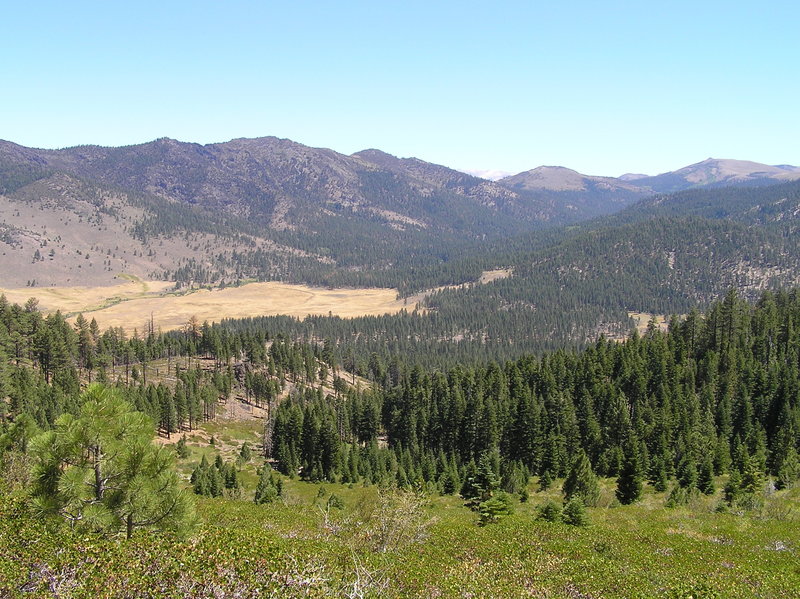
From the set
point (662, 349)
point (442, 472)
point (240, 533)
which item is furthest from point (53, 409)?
point (662, 349)

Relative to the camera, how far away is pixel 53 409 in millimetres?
95375

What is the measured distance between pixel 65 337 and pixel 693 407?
147 m

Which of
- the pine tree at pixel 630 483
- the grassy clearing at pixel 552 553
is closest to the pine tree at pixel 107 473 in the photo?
the grassy clearing at pixel 552 553

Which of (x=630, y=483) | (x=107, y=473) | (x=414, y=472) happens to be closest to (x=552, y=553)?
(x=107, y=473)

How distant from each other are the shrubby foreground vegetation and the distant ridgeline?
596 mm

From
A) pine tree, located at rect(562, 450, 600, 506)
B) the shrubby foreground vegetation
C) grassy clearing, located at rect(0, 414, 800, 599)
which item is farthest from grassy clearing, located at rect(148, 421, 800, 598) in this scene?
pine tree, located at rect(562, 450, 600, 506)

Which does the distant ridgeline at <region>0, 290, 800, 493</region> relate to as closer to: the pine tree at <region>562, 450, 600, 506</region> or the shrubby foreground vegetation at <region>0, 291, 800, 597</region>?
the shrubby foreground vegetation at <region>0, 291, 800, 597</region>

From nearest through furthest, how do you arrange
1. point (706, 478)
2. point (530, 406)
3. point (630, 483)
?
point (630, 483) → point (706, 478) → point (530, 406)

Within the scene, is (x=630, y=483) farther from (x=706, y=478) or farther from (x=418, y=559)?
(x=418, y=559)

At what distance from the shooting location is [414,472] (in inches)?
3775

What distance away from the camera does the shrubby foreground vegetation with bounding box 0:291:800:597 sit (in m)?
22.8

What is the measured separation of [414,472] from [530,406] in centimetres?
2817

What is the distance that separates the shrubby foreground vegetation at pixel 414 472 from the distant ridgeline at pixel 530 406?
23.5 inches

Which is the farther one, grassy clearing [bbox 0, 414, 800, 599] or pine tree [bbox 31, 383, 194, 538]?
pine tree [bbox 31, 383, 194, 538]
